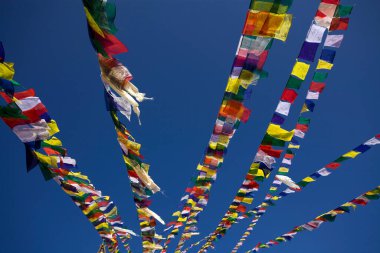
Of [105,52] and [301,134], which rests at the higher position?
[105,52]

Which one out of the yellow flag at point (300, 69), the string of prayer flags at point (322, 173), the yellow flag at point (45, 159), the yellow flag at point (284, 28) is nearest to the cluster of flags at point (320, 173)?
the string of prayer flags at point (322, 173)

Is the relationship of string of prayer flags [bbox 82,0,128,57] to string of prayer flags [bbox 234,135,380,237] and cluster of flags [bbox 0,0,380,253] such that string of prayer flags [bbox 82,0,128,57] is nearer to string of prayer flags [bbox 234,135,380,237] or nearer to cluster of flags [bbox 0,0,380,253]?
cluster of flags [bbox 0,0,380,253]

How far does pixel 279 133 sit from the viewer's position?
335 centimetres

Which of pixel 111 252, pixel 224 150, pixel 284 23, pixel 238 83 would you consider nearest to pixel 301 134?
pixel 224 150

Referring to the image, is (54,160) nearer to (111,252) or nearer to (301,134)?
(301,134)

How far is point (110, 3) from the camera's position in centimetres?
192

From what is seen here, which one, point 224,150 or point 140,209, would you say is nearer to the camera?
point 224,150

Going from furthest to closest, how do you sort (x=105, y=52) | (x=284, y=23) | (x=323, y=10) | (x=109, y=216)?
(x=109, y=216)
(x=323, y=10)
(x=284, y=23)
(x=105, y=52)

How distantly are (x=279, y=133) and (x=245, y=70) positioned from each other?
1.13 metres

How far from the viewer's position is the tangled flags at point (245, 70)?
7.16 ft

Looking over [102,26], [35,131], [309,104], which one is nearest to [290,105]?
[309,104]

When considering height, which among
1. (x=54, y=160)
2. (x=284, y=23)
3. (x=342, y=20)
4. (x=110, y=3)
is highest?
(x=342, y=20)

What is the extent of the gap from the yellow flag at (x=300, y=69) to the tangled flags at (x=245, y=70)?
0.49m

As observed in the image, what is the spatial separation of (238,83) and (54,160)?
6.91 feet
